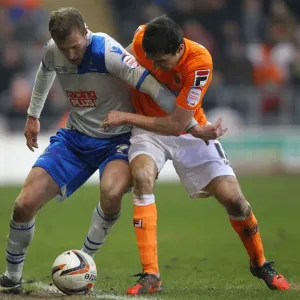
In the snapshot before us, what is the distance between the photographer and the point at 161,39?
21.6 ft

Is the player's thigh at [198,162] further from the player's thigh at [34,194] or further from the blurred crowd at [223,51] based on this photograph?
the blurred crowd at [223,51]

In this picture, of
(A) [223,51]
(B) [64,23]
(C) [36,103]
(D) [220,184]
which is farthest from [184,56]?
(A) [223,51]

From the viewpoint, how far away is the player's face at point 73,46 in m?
6.68

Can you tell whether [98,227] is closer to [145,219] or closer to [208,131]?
[145,219]

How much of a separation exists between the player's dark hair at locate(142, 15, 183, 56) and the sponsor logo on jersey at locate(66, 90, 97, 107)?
2.34 feet

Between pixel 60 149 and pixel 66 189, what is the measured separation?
1.10 ft

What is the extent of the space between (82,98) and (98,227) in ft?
3.48

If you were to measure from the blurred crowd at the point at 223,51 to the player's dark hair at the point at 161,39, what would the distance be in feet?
34.8

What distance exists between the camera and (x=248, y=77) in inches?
721

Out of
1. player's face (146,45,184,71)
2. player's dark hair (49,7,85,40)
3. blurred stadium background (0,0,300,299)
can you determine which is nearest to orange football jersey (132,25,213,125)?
player's face (146,45,184,71)

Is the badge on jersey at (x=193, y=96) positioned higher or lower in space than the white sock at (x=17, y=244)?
higher

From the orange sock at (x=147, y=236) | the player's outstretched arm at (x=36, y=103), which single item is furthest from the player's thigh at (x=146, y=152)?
the player's outstretched arm at (x=36, y=103)

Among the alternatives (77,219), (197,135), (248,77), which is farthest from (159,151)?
(248,77)

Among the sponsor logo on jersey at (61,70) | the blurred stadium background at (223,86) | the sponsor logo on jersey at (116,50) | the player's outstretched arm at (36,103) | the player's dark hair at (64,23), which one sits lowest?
the blurred stadium background at (223,86)
